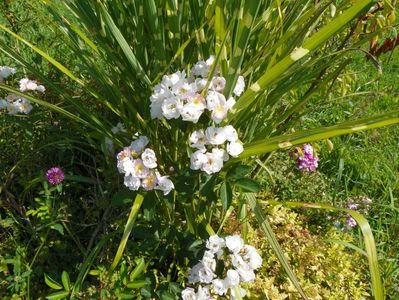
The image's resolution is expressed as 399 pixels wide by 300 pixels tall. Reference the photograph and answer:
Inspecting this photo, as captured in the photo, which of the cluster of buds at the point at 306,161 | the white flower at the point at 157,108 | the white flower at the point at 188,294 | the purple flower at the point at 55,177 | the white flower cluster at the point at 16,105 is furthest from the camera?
Result: the cluster of buds at the point at 306,161

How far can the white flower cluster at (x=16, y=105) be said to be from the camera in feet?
5.41

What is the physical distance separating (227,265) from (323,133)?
1.47 ft

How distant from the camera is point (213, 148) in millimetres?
1170

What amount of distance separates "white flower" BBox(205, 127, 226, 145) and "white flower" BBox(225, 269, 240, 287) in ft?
1.15

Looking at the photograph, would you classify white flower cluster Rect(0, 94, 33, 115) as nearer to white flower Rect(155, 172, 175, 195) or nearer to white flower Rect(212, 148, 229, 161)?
white flower Rect(155, 172, 175, 195)

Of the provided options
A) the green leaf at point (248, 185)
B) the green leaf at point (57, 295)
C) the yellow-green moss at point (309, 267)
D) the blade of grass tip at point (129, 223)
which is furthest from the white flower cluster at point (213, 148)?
the yellow-green moss at point (309, 267)

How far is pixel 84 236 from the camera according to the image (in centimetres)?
179

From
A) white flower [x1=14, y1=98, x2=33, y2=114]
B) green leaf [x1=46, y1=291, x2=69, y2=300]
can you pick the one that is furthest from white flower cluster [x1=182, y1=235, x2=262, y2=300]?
white flower [x1=14, y1=98, x2=33, y2=114]

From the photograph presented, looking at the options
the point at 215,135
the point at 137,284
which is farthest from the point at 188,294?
the point at 215,135

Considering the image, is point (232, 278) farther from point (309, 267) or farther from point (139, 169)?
point (309, 267)

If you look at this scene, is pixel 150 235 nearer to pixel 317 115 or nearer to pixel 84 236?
pixel 84 236

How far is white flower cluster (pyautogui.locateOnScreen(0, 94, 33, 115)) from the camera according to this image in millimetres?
1648

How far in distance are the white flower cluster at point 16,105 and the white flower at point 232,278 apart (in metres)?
0.95

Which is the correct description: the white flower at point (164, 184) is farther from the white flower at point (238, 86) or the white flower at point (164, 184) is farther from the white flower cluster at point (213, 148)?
the white flower at point (238, 86)
